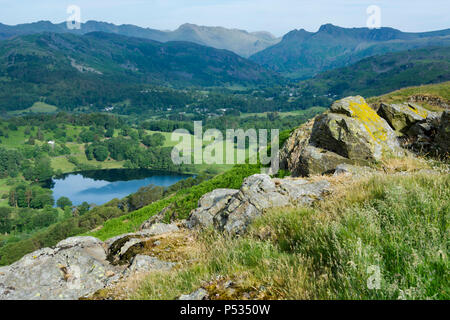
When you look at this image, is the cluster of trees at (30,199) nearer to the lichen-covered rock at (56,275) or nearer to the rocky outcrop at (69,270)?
the rocky outcrop at (69,270)

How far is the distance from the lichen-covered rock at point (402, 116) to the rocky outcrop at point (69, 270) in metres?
15.4

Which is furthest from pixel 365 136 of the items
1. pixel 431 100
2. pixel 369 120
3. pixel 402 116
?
pixel 431 100

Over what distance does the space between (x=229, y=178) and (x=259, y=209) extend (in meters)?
19.0

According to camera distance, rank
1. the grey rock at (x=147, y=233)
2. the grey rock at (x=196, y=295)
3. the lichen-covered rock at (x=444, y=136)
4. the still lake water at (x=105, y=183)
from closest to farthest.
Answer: the grey rock at (x=196, y=295) → the grey rock at (x=147, y=233) → the lichen-covered rock at (x=444, y=136) → the still lake water at (x=105, y=183)

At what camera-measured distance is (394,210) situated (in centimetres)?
525

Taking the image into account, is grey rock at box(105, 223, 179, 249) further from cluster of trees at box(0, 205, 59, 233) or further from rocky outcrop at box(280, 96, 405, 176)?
cluster of trees at box(0, 205, 59, 233)

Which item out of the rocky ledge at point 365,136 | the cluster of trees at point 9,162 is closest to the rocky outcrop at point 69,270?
the rocky ledge at point 365,136

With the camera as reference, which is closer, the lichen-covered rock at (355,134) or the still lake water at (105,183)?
the lichen-covered rock at (355,134)

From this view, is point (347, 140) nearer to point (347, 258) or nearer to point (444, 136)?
point (444, 136)

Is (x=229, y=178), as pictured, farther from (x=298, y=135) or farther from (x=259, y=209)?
(x=259, y=209)

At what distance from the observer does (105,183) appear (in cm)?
16212

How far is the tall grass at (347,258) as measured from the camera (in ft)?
11.8

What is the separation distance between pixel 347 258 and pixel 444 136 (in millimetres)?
12257
